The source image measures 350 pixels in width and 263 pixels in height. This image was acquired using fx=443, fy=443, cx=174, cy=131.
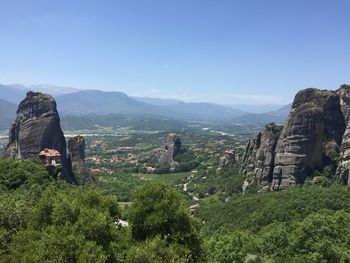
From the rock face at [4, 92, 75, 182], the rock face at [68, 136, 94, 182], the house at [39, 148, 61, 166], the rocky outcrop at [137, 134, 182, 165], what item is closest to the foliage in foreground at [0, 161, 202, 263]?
the house at [39, 148, 61, 166]

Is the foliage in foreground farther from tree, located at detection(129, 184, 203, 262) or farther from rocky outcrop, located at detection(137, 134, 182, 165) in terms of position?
rocky outcrop, located at detection(137, 134, 182, 165)

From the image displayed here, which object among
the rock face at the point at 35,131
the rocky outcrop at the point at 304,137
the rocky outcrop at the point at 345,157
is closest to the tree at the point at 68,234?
the rocky outcrop at the point at 304,137

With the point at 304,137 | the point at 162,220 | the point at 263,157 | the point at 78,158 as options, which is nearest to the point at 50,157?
the point at 78,158

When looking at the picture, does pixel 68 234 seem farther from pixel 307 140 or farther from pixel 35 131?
pixel 35 131

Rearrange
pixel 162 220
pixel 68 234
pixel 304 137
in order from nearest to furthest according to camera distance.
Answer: pixel 68 234, pixel 162 220, pixel 304 137

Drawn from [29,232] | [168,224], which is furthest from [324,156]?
[29,232]

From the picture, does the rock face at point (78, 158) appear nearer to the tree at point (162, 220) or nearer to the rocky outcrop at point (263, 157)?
the rocky outcrop at point (263, 157)

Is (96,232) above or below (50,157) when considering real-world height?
above
